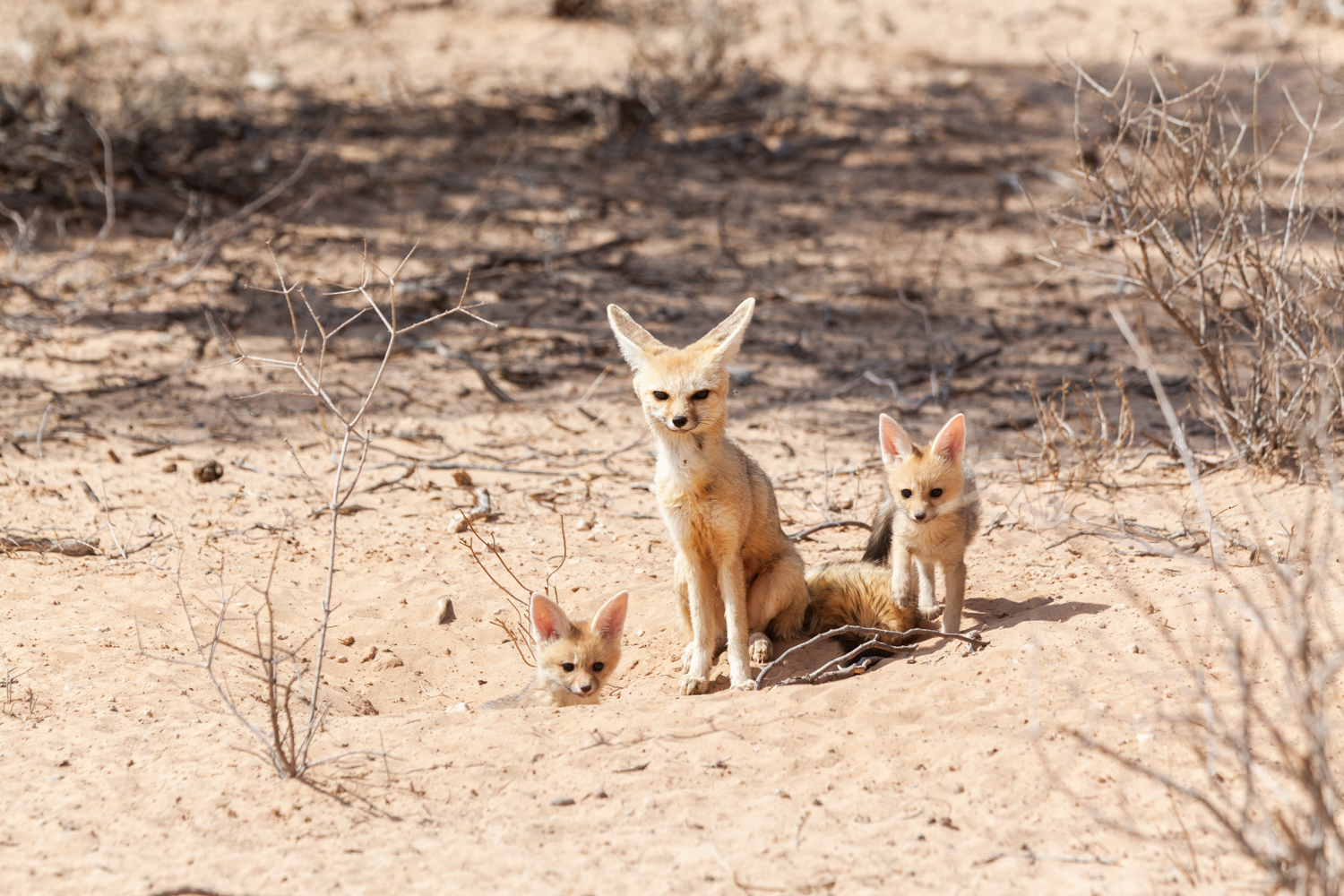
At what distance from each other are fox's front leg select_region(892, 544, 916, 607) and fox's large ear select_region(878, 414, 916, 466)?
0.39 m

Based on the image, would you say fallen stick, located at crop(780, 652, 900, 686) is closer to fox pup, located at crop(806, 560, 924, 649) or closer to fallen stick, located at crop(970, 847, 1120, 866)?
fox pup, located at crop(806, 560, 924, 649)

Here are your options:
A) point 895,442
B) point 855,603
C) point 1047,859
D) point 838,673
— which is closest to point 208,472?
point 855,603

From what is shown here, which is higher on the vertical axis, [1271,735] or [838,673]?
[1271,735]

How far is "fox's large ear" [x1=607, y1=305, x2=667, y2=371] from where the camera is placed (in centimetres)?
457

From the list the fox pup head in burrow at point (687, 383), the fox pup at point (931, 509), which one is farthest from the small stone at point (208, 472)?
the fox pup at point (931, 509)

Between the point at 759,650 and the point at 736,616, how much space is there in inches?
14.4

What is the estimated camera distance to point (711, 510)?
14.6 ft

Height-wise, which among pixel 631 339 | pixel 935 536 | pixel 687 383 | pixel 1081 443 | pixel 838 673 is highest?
pixel 631 339

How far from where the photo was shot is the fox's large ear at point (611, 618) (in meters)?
4.72

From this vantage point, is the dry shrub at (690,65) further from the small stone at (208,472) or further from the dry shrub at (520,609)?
the dry shrub at (520,609)

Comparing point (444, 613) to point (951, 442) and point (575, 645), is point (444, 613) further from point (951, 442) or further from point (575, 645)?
point (951, 442)

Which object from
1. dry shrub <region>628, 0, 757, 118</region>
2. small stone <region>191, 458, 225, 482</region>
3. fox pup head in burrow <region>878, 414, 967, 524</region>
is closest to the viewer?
fox pup head in burrow <region>878, 414, 967, 524</region>

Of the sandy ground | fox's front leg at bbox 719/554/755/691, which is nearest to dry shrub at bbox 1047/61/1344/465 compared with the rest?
the sandy ground

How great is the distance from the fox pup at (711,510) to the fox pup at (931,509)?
1.54ft
